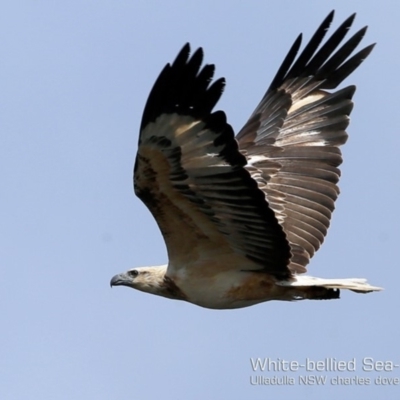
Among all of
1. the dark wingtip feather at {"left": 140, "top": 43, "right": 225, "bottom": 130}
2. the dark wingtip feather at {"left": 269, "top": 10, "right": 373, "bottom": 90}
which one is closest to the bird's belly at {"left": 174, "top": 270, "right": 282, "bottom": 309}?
the dark wingtip feather at {"left": 140, "top": 43, "right": 225, "bottom": 130}

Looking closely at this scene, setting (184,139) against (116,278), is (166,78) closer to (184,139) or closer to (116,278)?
(184,139)

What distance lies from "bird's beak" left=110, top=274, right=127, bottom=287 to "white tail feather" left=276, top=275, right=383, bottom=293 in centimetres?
176

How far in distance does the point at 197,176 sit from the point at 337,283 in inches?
80.2

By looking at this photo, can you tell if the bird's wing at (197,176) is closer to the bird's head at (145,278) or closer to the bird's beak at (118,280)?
the bird's head at (145,278)

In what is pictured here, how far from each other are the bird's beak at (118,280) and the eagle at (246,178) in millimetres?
16

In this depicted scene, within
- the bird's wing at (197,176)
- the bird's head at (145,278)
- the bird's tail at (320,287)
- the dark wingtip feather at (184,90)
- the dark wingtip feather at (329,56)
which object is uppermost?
the dark wingtip feather at (329,56)

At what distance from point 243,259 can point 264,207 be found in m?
1.18

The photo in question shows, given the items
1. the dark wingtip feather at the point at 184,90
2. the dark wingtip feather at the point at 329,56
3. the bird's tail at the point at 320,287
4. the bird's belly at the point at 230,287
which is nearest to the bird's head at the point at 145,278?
the bird's belly at the point at 230,287

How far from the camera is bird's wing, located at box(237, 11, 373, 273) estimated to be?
13.2m

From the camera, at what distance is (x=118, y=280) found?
1286cm

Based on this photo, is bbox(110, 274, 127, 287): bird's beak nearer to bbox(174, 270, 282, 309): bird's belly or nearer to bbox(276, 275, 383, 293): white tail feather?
bbox(174, 270, 282, 309): bird's belly

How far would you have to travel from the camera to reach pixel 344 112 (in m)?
14.1

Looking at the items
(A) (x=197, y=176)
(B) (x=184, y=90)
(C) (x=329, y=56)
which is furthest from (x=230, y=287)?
(C) (x=329, y=56)

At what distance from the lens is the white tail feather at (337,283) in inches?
464
